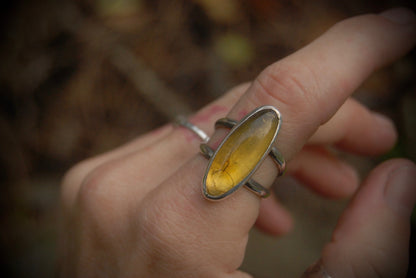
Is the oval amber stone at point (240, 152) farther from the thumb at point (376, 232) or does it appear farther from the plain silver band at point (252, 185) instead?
the thumb at point (376, 232)

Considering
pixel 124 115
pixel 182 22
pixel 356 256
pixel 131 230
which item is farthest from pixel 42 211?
pixel 356 256

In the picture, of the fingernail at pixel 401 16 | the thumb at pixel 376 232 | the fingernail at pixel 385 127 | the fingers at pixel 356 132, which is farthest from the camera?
the fingernail at pixel 385 127

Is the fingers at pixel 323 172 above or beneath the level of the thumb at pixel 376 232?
beneath

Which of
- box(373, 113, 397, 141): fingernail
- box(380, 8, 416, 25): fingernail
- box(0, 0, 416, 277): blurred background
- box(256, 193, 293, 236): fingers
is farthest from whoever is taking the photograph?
box(0, 0, 416, 277): blurred background

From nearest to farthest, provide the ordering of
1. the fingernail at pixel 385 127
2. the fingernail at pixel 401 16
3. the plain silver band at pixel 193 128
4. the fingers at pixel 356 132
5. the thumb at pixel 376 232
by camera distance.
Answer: the thumb at pixel 376 232 → the fingernail at pixel 401 16 → the plain silver band at pixel 193 128 → the fingers at pixel 356 132 → the fingernail at pixel 385 127

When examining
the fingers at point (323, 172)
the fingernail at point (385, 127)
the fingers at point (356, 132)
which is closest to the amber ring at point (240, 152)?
the fingers at point (356, 132)

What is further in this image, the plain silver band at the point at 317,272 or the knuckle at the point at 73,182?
the knuckle at the point at 73,182

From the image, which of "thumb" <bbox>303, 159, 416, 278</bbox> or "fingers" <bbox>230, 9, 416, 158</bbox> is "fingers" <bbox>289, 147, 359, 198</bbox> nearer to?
"thumb" <bbox>303, 159, 416, 278</bbox>

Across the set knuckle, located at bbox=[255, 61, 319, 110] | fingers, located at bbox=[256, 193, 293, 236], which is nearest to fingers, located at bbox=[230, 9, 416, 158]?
knuckle, located at bbox=[255, 61, 319, 110]
